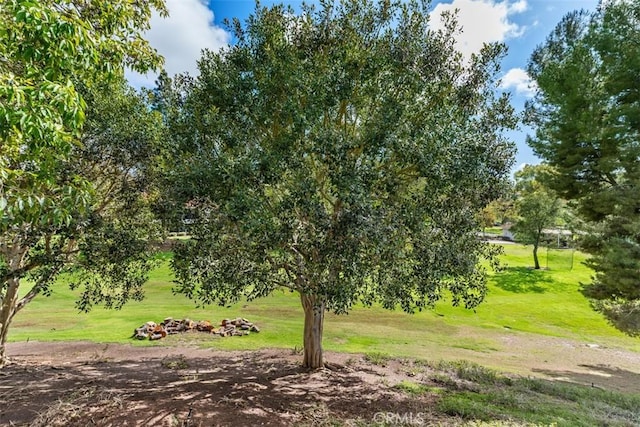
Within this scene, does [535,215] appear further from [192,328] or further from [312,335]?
[192,328]

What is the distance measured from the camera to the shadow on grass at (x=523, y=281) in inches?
1016

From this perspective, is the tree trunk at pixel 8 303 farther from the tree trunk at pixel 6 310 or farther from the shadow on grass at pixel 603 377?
the shadow on grass at pixel 603 377

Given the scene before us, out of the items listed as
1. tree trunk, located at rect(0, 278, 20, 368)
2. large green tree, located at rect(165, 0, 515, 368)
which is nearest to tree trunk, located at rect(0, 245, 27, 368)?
tree trunk, located at rect(0, 278, 20, 368)

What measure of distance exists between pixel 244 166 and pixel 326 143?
152cm

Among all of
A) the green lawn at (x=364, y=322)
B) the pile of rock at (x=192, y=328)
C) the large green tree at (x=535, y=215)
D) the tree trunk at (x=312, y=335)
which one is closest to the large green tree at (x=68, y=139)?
the pile of rock at (x=192, y=328)

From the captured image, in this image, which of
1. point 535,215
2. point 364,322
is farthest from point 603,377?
point 535,215

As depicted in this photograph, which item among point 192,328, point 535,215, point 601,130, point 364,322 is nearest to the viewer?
point 601,130

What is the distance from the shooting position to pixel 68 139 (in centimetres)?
363

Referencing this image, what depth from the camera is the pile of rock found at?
13.5 metres

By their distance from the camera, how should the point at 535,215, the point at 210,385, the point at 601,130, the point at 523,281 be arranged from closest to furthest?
the point at 210,385, the point at 601,130, the point at 523,281, the point at 535,215

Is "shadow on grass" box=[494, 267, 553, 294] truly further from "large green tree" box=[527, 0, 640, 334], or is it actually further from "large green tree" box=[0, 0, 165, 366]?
"large green tree" box=[0, 0, 165, 366]

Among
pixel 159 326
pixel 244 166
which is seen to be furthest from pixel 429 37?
pixel 159 326

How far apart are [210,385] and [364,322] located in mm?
10118

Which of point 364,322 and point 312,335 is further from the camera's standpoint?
point 364,322
